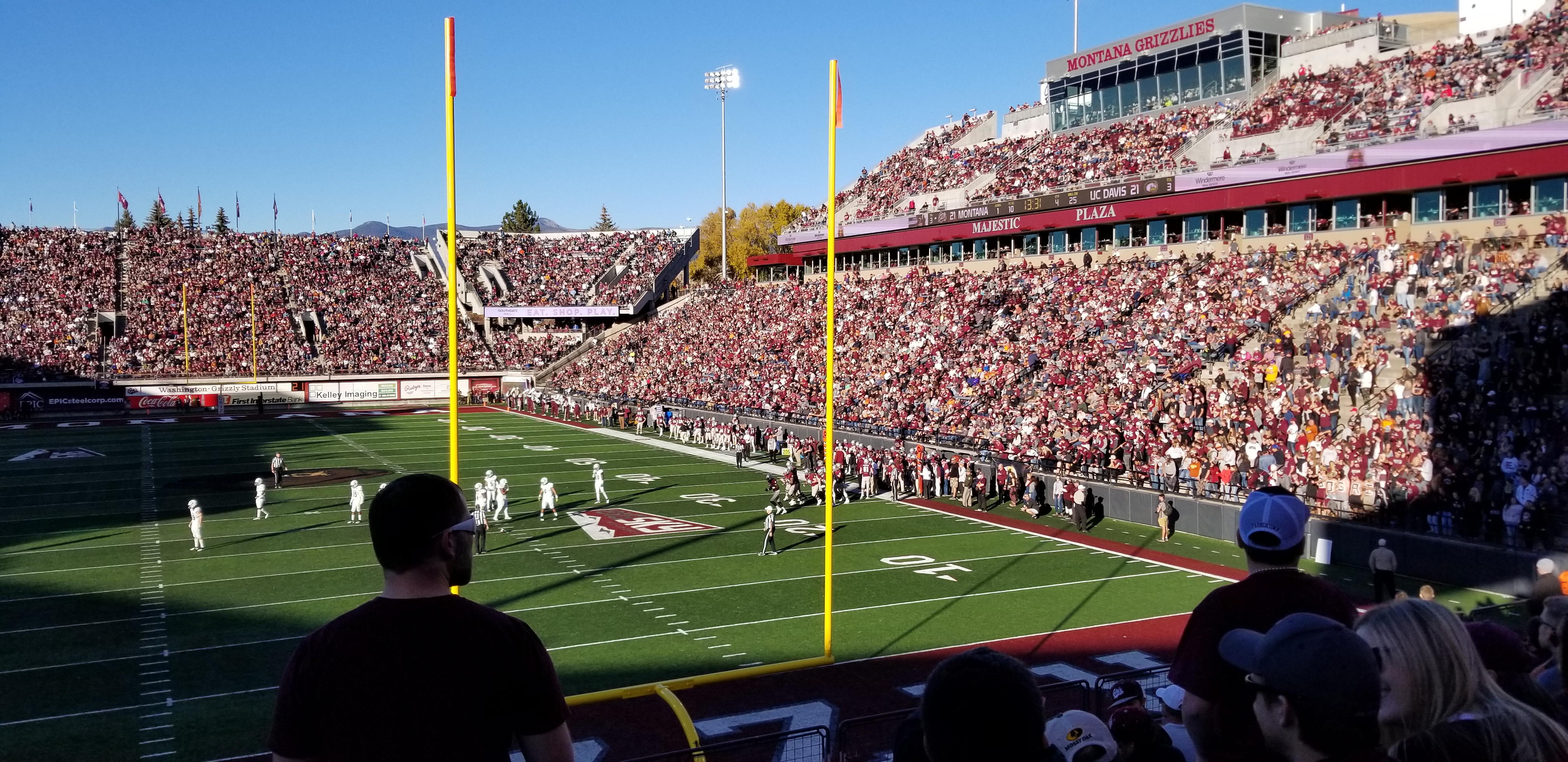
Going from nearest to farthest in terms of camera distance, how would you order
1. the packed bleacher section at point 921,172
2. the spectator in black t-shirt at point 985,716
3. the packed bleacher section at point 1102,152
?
the spectator in black t-shirt at point 985,716, the packed bleacher section at point 1102,152, the packed bleacher section at point 921,172

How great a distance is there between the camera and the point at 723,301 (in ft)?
192

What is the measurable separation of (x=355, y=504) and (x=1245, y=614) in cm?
2274

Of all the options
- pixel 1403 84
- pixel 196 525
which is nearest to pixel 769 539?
pixel 196 525

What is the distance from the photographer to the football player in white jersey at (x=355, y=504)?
23.5 metres

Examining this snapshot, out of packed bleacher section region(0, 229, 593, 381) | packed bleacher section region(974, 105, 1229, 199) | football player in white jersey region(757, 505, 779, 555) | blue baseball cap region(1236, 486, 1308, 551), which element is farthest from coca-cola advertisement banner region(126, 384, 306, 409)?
blue baseball cap region(1236, 486, 1308, 551)

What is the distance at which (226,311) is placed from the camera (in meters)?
62.1

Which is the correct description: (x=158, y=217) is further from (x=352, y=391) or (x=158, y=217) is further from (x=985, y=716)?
(x=985, y=716)

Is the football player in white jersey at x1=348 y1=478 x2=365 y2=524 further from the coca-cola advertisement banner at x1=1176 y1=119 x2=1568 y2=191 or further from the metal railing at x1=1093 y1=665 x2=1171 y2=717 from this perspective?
the coca-cola advertisement banner at x1=1176 y1=119 x2=1568 y2=191

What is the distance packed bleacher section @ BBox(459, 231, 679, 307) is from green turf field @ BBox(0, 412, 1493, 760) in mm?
38755

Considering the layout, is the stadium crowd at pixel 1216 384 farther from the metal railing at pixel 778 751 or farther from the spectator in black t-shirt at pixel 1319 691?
the spectator in black t-shirt at pixel 1319 691

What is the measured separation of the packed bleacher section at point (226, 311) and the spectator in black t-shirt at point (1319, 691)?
61915 millimetres

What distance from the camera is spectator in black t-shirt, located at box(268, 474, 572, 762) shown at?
2.82m

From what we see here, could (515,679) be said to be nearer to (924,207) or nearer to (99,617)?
(99,617)


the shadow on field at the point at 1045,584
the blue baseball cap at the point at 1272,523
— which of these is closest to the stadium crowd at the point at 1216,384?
the shadow on field at the point at 1045,584
